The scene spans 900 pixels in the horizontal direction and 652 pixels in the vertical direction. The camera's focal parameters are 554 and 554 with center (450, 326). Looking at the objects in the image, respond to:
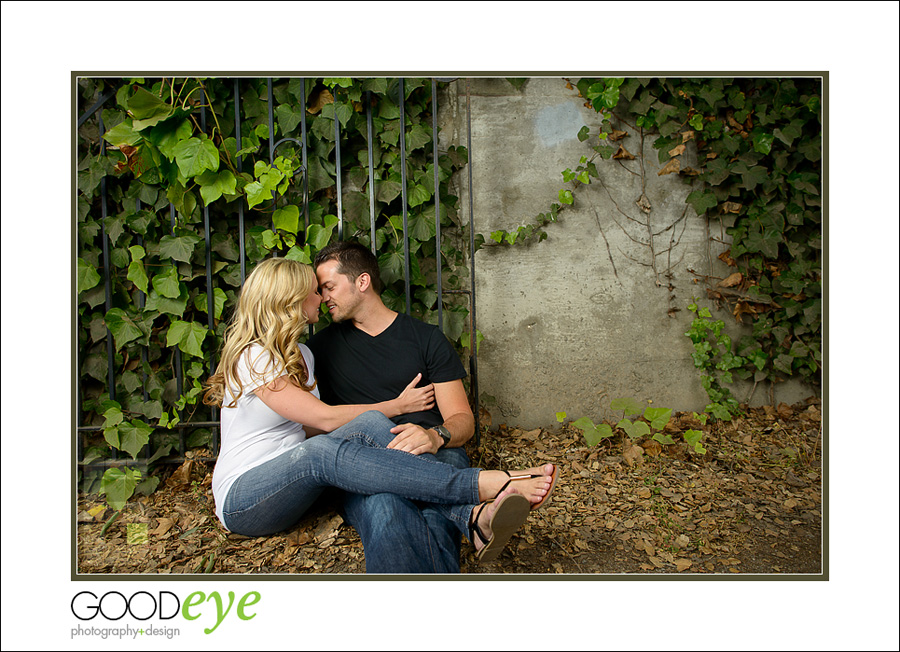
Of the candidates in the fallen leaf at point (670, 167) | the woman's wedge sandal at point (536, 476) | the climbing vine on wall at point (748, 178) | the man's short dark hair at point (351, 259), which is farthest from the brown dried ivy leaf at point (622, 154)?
the woman's wedge sandal at point (536, 476)

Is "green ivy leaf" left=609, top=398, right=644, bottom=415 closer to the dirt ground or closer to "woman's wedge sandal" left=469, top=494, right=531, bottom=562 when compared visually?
the dirt ground

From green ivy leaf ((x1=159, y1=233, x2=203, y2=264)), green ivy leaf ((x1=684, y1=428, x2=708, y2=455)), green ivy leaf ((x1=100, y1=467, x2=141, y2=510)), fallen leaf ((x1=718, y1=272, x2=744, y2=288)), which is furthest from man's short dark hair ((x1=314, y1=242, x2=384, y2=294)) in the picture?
fallen leaf ((x1=718, y1=272, x2=744, y2=288))

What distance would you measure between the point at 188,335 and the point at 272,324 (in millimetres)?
741

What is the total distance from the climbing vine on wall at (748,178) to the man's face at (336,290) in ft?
3.42

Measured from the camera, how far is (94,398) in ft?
8.44

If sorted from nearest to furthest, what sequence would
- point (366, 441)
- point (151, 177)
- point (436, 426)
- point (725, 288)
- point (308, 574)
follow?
point (308, 574)
point (366, 441)
point (436, 426)
point (151, 177)
point (725, 288)

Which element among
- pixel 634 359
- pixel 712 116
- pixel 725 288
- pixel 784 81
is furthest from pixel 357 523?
pixel 784 81

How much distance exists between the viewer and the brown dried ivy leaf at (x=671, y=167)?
3033mm

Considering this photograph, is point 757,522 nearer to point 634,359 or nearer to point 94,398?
point 634,359

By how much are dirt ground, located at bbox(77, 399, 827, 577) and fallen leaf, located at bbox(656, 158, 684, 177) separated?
141 cm

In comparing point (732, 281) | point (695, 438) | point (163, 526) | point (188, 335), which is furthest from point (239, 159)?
point (732, 281)

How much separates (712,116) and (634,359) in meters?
1.39

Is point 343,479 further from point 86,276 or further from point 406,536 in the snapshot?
point 86,276

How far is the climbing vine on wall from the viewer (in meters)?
2.96
